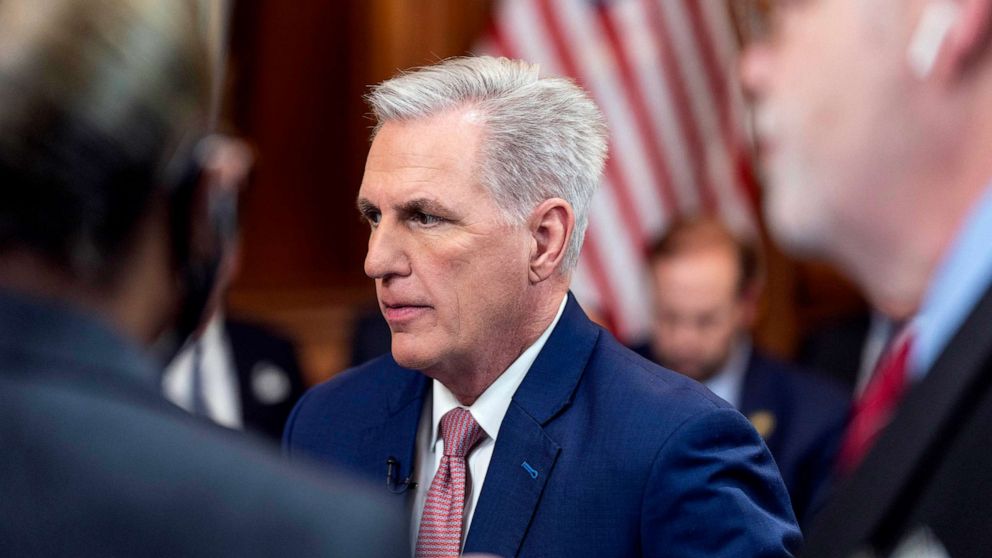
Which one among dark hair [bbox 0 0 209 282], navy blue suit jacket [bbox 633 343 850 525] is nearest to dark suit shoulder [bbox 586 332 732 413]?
dark hair [bbox 0 0 209 282]

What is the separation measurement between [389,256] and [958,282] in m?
1.35

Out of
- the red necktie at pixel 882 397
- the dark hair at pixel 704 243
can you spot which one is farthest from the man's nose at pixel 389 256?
the dark hair at pixel 704 243

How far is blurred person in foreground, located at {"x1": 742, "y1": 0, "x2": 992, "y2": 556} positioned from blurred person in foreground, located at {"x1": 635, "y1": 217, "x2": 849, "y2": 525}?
294 centimetres

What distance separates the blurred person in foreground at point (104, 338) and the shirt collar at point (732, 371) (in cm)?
337

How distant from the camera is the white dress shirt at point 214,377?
13.0 feet

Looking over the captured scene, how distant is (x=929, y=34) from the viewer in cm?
94

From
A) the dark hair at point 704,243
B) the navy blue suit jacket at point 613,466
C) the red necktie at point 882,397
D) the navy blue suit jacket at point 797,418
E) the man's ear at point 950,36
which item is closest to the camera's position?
the man's ear at point 950,36

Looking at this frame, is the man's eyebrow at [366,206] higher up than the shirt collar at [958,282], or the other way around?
the shirt collar at [958,282]

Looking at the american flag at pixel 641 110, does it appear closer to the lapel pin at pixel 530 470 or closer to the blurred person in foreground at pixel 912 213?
the lapel pin at pixel 530 470

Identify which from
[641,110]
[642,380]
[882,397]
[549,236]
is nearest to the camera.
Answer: [882,397]

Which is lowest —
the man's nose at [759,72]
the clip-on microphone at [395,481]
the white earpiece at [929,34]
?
the clip-on microphone at [395,481]

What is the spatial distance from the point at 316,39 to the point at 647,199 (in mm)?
A: 1663

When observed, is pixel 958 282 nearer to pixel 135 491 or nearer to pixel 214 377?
pixel 135 491

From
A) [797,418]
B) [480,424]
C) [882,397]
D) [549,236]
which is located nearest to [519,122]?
[549,236]
